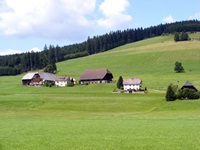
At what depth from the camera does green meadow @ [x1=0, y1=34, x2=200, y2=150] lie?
67.1 feet

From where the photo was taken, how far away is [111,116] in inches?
1945

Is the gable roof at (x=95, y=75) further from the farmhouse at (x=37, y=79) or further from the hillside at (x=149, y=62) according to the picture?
the farmhouse at (x=37, y=79)

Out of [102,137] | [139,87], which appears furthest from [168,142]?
[139,87]

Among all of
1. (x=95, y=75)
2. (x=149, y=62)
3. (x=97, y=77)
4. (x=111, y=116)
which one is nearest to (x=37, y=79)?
(x=95, y=75)

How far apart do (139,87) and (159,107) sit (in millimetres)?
39766

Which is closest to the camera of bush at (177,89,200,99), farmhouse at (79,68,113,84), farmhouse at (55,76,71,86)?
bush at (177,89,200,99)

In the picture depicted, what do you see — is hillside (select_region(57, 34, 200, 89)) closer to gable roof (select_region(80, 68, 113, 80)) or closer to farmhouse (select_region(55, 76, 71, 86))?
gable roof (select_region(80, 68, 113, 80))

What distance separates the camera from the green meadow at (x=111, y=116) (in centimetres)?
2044

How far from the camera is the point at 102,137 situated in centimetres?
2248

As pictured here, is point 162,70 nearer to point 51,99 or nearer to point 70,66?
point 70,66

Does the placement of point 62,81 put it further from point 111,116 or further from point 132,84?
point 111,116

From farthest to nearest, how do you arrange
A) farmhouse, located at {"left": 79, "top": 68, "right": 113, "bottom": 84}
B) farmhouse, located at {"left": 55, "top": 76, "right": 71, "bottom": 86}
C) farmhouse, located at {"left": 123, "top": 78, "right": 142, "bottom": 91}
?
farmhouse, located at {"left": 79, "top": 68, "right": 113, "bottom": 84} → farmhouse, located at {"left": 55, "top": 76, "right": 71, "bottom": 86} → farmhouse, located at {"left": 123, "top": 78, "right": 142, "bottom": 91}

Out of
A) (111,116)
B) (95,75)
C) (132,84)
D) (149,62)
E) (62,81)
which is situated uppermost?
(149,62)

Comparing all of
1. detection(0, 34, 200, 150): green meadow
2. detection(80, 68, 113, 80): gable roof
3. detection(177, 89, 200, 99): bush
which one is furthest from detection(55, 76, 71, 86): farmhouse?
detection(177, 89, 200, 99): bush
